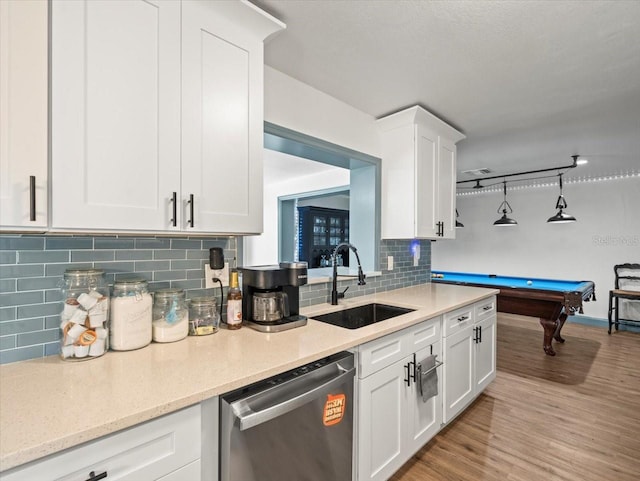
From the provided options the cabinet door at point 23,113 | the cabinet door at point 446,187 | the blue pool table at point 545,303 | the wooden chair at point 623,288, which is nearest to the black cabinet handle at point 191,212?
the cabinet door at point 23,113

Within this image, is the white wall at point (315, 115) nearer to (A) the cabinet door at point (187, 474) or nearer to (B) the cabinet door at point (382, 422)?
(B) the cabinet door at point (382, 422)

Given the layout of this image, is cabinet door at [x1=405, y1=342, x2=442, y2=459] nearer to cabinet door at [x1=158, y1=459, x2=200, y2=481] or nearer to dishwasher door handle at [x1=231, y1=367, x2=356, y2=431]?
dishwasher door handle at [x1=231, y1=367, x2=356, y2=431]

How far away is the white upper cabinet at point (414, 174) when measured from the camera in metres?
2.57

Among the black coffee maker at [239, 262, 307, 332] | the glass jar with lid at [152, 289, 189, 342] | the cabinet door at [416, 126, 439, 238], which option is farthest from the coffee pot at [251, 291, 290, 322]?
the cabinet door at [416, 126, 439, 238]

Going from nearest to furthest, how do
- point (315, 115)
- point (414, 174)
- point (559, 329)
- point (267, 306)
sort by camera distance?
1. point (267, 306)
2. point (315, 115)
3. point (414, 174)
4. point (559, 329)

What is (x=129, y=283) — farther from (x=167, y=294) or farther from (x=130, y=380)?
(x=130, y=380)

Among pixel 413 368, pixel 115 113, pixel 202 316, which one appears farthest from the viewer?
pixel 413 368

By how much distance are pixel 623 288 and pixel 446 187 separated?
14.6 feet

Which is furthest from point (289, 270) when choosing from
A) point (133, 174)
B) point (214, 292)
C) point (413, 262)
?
point (413, 262)

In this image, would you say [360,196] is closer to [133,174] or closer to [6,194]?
[133,174]

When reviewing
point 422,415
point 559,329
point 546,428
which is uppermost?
point 422,415

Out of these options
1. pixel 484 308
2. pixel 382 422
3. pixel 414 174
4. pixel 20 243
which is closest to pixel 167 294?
pixel 20 243

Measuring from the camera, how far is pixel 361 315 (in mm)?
2271

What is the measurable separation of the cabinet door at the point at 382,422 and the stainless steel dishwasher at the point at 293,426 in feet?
0.37
